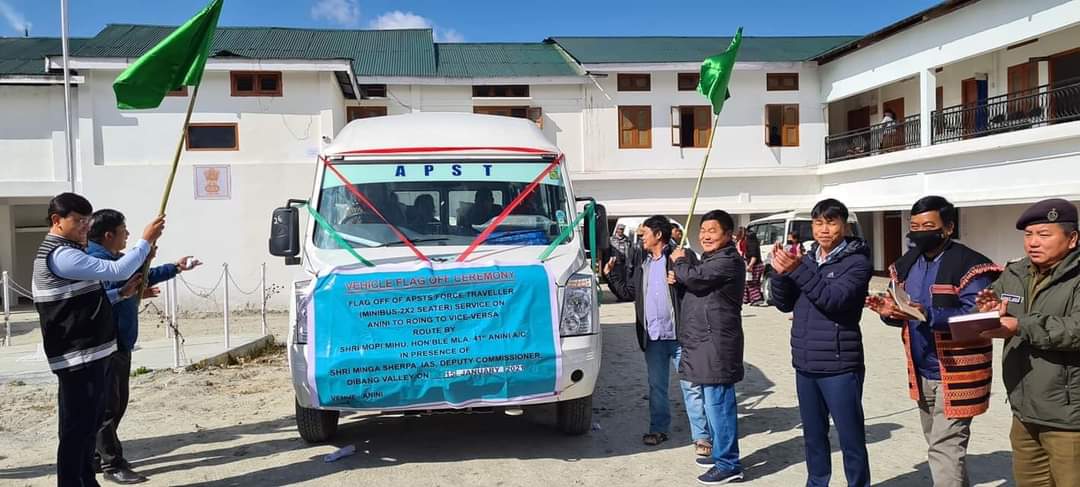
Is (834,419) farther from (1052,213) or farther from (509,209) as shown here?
(509,209)

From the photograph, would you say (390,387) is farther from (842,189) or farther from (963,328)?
(842,189)

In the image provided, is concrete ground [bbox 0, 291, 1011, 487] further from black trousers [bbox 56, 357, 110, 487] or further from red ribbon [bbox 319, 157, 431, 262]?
red ribbon [bbox 319, 157, 431, 262]

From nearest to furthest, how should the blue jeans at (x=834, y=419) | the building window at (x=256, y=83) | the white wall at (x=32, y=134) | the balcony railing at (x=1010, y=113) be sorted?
1. the blue jeans at (x=834, y=419)
2. the balcony railing at (x=1010, y=113)
3. the building window at (x=256, y=83)
4. the white wall at (x=32, y=134)

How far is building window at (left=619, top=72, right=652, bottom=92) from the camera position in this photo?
23.4 m

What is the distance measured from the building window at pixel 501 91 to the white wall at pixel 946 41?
389 inches

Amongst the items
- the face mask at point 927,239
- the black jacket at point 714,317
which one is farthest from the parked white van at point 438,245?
the face mask at point 927,239

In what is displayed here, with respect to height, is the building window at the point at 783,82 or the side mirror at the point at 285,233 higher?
the building window at the point at 783,82

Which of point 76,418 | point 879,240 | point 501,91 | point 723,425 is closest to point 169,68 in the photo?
point 76,418

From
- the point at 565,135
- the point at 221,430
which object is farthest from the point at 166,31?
the point at 221,430

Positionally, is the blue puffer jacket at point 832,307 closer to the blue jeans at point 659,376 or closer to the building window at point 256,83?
the blue jeans at point 659,376

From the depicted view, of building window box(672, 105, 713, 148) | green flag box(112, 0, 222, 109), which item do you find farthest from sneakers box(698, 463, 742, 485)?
building window box(672, 105, 713, 148)

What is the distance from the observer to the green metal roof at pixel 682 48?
78.5 ft

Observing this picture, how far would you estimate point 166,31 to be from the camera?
2292 centimetres

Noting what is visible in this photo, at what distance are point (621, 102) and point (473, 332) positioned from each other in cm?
1935
